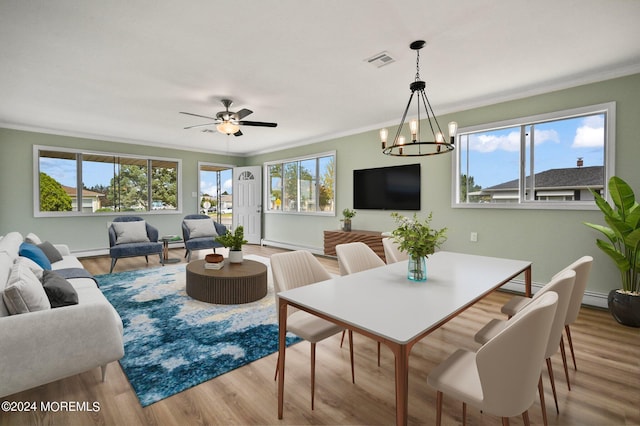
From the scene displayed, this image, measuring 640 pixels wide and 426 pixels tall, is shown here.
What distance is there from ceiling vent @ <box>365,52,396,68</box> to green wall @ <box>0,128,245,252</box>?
6.01m

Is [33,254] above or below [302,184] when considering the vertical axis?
below

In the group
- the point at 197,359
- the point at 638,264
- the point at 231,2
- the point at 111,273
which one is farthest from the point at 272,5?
the point at 111,273

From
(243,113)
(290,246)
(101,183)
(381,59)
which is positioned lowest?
(290,246)

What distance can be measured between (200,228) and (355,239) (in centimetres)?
306

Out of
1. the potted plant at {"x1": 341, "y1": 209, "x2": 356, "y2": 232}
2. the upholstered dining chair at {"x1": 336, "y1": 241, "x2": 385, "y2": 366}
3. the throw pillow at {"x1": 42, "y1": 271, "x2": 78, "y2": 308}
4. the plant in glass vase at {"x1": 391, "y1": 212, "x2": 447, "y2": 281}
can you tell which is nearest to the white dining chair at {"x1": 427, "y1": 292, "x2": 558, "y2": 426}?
the plant in glass vase at {"x1": 391, "y1": 212, "x2": 447, "y2": 281}

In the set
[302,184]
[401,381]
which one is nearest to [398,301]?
[401,381]

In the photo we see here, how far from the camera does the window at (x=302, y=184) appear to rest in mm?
6621

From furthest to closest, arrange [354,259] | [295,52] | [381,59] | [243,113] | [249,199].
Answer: [249,199], [243,113], [381,59], [295,52], [354,259]

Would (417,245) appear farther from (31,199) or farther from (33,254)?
(31,199)

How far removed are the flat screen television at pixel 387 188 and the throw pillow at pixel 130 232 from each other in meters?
3.89

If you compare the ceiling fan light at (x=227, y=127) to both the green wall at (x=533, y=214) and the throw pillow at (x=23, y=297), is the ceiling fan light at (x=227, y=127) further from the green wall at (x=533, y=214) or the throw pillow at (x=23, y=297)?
the throw pillow at (x=23, y=297)

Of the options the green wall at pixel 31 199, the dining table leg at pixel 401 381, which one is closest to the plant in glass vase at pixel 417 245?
the dining table leg at pixel 401 381

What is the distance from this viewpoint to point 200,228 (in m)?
6.08

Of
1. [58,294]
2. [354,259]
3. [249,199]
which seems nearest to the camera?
[58,294]
